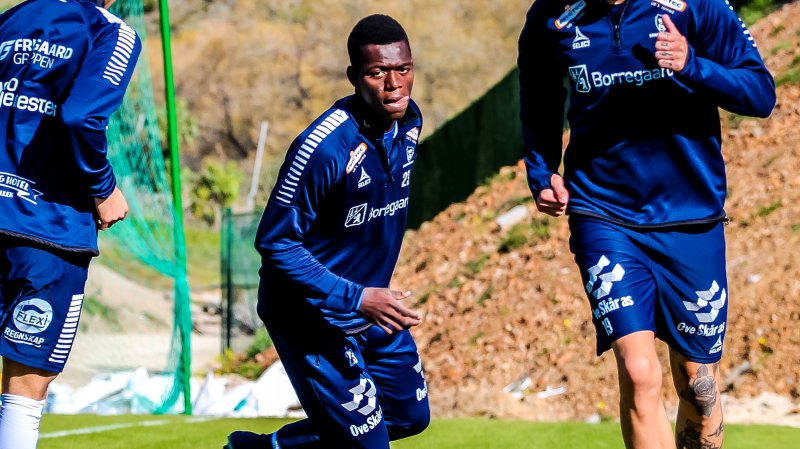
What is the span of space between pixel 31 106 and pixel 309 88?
3218 cm

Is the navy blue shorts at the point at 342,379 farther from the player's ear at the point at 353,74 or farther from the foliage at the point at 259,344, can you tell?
the foliage at the point at 259,344

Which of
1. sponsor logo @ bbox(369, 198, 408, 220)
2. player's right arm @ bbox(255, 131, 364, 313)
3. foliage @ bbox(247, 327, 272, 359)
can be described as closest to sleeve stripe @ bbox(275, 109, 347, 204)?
player's right arm @ bbox(255, 131, 364, 313)

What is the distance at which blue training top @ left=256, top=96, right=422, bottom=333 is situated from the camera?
449 cm

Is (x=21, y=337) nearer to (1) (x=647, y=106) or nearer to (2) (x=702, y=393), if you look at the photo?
(1) (x=647, y=106)

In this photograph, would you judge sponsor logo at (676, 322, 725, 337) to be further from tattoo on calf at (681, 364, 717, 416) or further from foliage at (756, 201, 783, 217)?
foliage at (756, 201, 783, 217)

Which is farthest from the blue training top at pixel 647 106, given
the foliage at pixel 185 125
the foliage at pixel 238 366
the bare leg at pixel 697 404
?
the foliage at pixel 185 125

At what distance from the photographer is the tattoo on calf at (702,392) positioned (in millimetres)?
5109

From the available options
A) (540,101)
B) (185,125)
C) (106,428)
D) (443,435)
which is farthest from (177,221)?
(185,125)

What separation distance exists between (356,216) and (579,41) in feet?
4.01

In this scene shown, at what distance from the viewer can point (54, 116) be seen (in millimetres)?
4695

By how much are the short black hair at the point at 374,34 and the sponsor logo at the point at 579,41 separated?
0.80 meters

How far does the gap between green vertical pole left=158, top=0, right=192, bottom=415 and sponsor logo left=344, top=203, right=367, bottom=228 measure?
586cm

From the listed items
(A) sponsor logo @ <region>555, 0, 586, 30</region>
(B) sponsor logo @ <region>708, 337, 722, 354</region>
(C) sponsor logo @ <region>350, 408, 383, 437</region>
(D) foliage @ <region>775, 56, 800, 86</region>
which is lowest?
(C) sponsor logo @ <region>350, 408, 383, 437</region>

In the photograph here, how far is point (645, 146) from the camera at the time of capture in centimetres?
499
